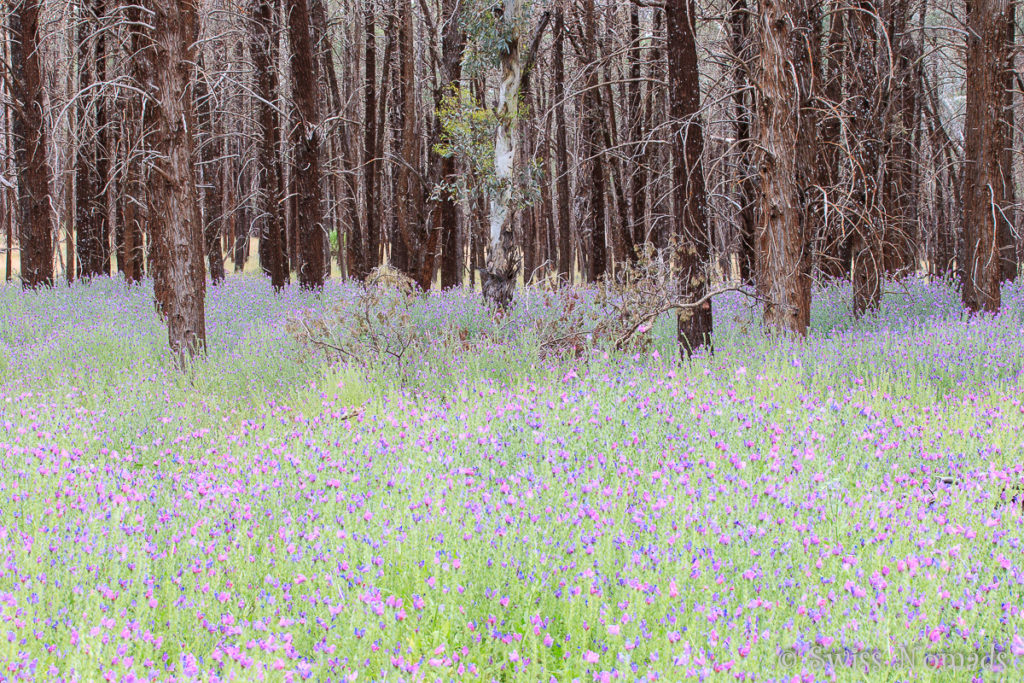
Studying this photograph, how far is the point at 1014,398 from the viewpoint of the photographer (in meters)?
5.05

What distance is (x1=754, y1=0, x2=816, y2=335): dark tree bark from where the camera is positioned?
7.21 metres

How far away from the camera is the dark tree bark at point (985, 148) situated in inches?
323

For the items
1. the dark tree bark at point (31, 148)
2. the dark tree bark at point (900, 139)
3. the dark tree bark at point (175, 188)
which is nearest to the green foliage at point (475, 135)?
the dark tree bark at point (175, 188)

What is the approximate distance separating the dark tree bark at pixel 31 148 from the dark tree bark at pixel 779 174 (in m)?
11.9

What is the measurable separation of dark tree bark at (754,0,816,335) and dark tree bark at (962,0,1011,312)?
7.15ft

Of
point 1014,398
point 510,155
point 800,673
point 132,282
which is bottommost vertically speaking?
Result: point 800,673

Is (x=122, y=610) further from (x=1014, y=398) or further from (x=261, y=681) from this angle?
(x=1014, y=398)

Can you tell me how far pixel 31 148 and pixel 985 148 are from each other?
14.4 metres

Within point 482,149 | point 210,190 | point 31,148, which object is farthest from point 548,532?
point 210,190

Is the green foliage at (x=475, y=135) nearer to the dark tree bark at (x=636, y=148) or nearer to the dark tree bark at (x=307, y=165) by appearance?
the dark tree bark at (x=636, y=148)

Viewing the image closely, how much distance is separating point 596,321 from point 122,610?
679 centimetres

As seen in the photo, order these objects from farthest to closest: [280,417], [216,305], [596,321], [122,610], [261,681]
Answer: [216,305], [596,321], [280,417], [122,610], [261,681]

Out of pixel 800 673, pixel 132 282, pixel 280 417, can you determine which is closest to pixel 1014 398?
pixel 800 673

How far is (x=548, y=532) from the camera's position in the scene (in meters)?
3.23
